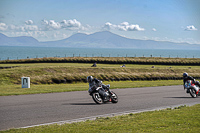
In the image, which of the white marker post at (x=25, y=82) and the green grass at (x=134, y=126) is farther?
the white marker post at (x=25, y=82)

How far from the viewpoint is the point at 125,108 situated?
1476cm

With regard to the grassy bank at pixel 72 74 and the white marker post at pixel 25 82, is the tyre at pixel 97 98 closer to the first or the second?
the white marker post at pixel 25 82

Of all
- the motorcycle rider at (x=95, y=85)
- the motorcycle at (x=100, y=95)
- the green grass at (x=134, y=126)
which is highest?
the motorcycle rider at (x=95, y=85)

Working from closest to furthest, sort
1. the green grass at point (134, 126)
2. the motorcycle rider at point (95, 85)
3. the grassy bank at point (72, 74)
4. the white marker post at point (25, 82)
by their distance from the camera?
the green grass at point (134, 126)
the motorcycle rider at point (95, 85)
the white marker post at point (25, 82)
the grassy bank at point (72, 74)

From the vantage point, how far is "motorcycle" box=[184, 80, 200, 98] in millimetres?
19500

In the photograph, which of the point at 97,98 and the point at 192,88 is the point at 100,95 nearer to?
the point at 97,98

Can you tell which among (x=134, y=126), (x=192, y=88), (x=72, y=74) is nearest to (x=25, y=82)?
(x=72, y=74)

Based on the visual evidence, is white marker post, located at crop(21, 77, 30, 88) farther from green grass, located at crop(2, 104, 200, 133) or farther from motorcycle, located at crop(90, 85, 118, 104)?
green grass, located at crop(2, 104, 200, 133)

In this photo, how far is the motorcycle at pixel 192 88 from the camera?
768 inches

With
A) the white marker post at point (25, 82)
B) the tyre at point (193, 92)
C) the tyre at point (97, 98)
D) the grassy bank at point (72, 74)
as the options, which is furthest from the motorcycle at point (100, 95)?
the grassy bank at point (72, 74)

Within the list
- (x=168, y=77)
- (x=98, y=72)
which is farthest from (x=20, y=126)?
(x=168, y=77)

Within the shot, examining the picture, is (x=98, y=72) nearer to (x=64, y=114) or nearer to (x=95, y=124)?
(x=64, y=114)

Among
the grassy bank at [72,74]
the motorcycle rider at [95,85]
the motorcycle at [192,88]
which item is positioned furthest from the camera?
the grassy bank at [72,74]

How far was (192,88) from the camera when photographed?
19.6 metres
